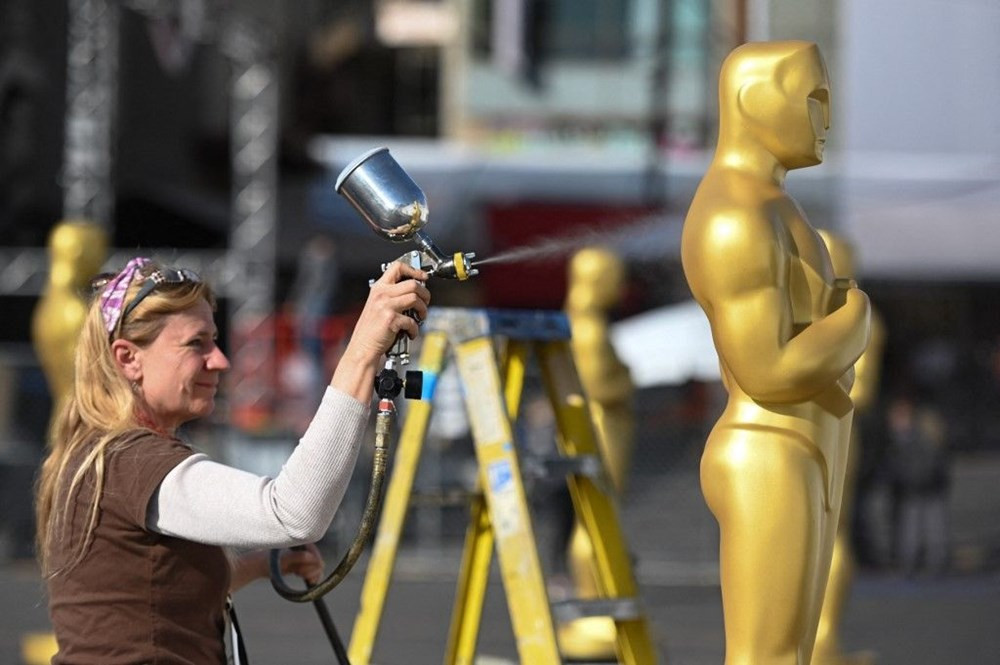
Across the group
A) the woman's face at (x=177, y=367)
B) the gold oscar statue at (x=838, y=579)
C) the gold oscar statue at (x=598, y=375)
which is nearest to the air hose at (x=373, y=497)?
the woman's face at (x=177, y=367)

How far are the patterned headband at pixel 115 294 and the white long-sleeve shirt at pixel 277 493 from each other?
1.37ft

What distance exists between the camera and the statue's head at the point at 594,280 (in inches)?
350

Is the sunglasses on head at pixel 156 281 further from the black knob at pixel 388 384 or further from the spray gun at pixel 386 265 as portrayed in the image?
the black knob at pixel 388 384

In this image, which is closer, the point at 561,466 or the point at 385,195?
the point at 385,195

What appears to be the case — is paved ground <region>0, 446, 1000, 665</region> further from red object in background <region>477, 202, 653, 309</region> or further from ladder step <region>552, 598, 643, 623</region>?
red object in background <region>477, 202, 653, 309</region>

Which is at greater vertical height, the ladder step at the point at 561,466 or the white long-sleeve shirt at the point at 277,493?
the white long-sleeve shirt at the point at 277,493

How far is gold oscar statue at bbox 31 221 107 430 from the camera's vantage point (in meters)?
8.29

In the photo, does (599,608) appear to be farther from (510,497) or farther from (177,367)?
(177,367)

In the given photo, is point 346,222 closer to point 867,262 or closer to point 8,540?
point 867,262

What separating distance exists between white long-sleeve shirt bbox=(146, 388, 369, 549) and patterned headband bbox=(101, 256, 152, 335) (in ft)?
1.37

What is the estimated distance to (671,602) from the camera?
1082 centimetres

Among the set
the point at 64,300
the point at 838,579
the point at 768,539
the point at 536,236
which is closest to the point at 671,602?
the point at 838,579

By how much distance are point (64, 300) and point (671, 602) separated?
448 cm

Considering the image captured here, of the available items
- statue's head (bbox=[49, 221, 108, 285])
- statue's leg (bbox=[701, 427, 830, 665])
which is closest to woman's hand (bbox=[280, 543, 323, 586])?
statue's leg (bbox=[701, 427, 830, 665])
